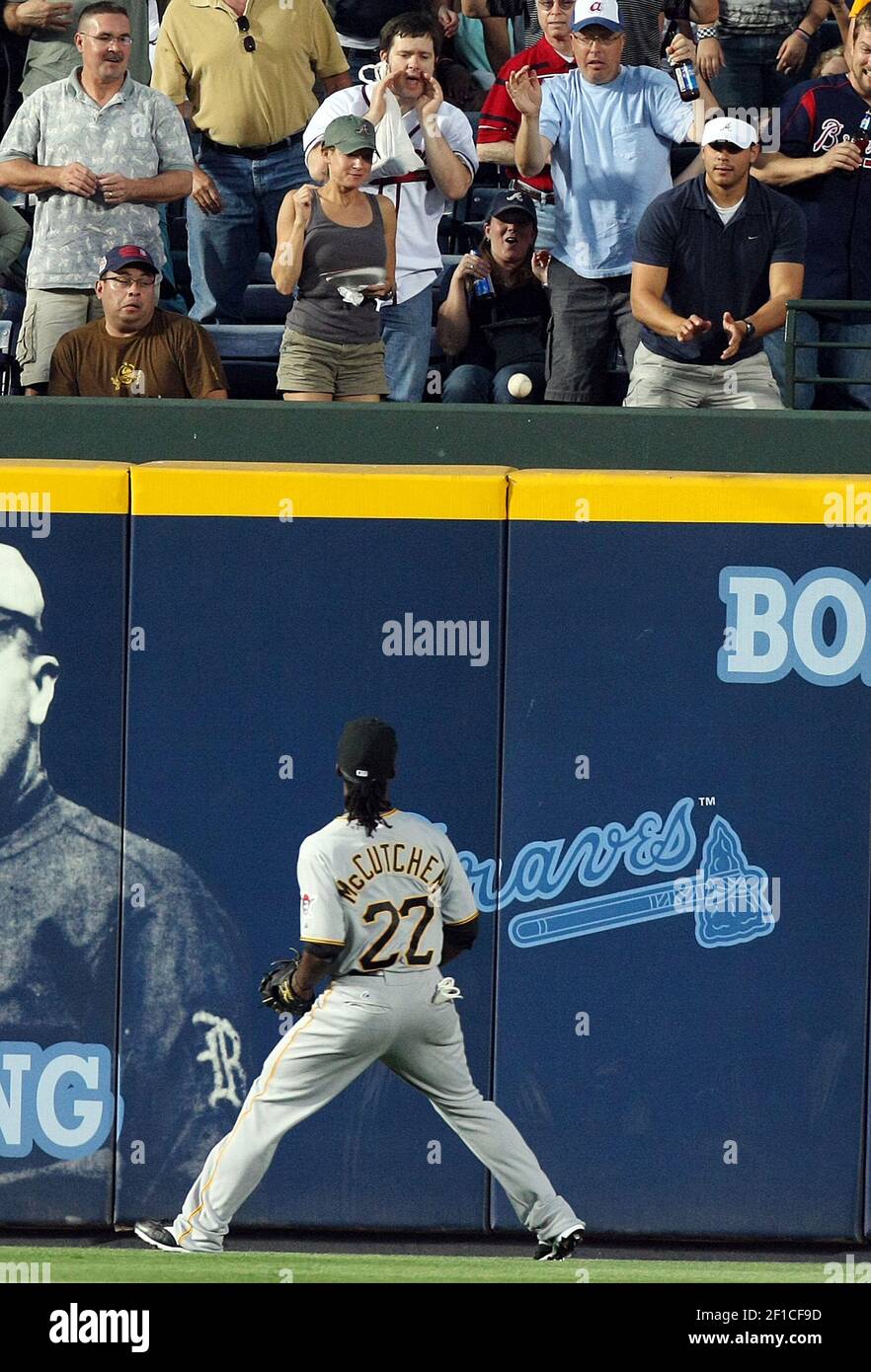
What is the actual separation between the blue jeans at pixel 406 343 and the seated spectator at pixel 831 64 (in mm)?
2353

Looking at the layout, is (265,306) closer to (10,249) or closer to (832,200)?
(10,249)

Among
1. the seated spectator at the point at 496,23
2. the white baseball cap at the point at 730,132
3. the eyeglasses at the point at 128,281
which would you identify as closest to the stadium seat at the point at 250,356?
the eyeglasses at the point at 128,281

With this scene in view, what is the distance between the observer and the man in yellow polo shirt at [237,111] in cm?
896

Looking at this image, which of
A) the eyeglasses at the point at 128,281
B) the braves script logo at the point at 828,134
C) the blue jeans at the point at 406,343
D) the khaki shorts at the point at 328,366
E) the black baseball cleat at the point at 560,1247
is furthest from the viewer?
the braves script logo at the point at 828,134

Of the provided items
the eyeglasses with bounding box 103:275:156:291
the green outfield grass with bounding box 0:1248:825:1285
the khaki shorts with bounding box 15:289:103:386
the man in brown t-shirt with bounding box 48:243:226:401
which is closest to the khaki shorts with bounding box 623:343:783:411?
the man in brown t-shirt with bounding box 48:243:226:401

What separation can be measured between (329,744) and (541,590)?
2.85 ft

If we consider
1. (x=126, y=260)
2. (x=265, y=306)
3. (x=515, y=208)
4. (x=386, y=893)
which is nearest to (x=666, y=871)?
(x=386, y=893)

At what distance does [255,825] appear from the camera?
253 inches

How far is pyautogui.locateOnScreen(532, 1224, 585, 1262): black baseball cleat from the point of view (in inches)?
249

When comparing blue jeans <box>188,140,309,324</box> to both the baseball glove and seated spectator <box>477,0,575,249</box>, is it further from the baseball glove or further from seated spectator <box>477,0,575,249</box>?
the baseball glove

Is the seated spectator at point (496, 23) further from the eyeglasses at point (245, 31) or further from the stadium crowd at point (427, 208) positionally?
the eyeglasses at point (245, 31)

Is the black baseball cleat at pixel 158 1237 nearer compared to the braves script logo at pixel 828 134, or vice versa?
the black baseball cleat at pixel 158 1237
